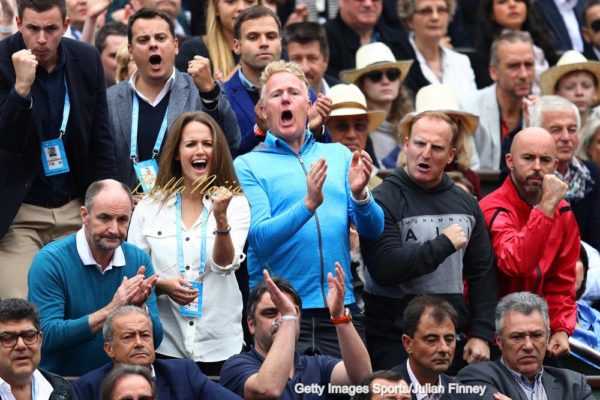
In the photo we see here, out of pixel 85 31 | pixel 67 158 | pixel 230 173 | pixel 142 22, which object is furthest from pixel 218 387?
pixel 85 31

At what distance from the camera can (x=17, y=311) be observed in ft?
24.2

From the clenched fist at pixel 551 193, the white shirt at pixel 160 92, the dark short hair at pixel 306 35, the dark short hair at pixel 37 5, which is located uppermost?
the dark short hair at pixel 37 5

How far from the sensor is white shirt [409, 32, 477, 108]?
11.9m

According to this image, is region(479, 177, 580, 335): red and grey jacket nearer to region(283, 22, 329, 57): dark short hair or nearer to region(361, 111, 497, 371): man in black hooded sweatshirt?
region(361, 111, 497, 371): man in black hooded sweatshirt

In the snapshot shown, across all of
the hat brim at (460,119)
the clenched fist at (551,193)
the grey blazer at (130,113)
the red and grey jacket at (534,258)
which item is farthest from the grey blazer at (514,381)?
the hat brim at (460,119)

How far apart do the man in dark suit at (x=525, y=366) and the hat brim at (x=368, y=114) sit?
7.14 feet

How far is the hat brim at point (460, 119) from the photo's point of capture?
10.2 m

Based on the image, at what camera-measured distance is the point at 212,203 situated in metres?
8.34

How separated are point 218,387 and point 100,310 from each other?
0.73 meters

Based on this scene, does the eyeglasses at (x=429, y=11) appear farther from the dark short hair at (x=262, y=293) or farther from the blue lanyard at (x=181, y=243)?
the dark short hair at (x=262, y=293)

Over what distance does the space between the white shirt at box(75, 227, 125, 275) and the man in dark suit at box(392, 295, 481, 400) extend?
150 cm

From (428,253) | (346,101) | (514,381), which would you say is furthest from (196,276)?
(346,101)

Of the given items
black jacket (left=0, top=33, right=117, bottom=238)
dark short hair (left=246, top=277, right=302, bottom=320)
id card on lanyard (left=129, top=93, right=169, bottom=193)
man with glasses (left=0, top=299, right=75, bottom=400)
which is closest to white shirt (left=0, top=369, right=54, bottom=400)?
man with glasses (left=0, top=299, right=75, bottom=400)

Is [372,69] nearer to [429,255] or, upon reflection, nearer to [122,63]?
[122,63]
